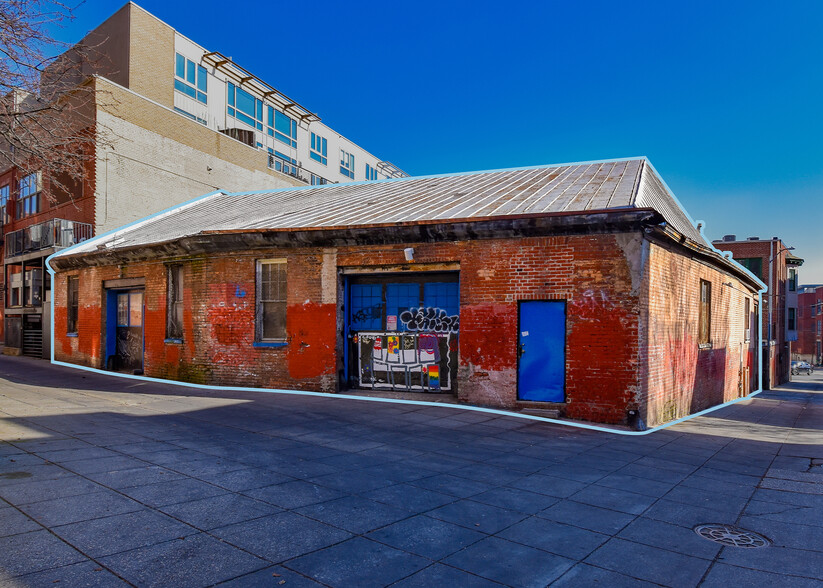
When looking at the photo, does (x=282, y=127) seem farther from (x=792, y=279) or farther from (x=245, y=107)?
(x=792, y=279)

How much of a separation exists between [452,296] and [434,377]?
1.86 m

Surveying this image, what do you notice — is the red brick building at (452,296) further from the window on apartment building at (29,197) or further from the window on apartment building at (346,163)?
the window on apartment building at (346,163)

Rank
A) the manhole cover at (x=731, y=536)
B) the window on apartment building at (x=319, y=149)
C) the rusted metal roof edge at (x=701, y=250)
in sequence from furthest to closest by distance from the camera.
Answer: the window on apartment building at (x=319, y=149) < the rusted metal roof edge at (x=701, y=250) < the manhole cover at (x=731, y=536)

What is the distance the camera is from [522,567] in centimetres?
375

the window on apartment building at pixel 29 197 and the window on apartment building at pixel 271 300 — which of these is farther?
the window on apartment building at pixel 29 197

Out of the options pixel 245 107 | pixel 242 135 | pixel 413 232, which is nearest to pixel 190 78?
pixel 242 135

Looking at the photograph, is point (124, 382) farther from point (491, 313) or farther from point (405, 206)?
point (491, 313)

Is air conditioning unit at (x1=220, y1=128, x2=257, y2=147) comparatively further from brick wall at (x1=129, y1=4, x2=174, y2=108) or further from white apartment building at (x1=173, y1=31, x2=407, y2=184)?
brick wall at (x1=129, y1=4, x2=174, y2=108)

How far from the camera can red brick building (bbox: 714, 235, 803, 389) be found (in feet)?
123

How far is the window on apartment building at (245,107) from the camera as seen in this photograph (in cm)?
3128

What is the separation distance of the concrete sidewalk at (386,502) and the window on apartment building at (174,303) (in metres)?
5.35

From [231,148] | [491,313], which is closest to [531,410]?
[491,313]

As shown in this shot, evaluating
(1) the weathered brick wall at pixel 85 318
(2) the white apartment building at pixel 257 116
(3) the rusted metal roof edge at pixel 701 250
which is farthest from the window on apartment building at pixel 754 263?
(1) the weathered brick wall at pixel 85 318

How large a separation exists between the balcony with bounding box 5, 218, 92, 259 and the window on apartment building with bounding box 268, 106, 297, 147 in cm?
1549
